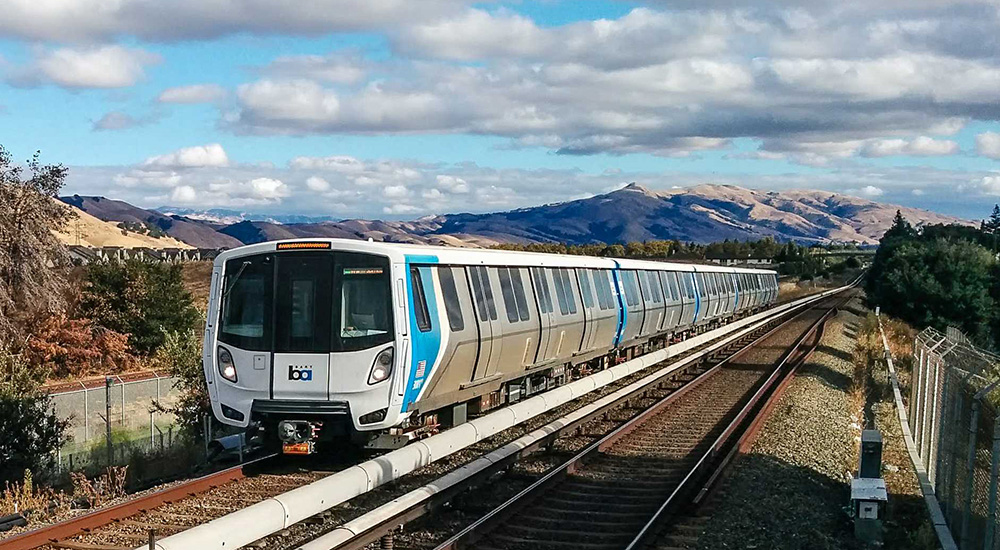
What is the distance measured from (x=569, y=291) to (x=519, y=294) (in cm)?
326

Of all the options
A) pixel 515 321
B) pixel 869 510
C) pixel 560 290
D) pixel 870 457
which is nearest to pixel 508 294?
pixel 515 321

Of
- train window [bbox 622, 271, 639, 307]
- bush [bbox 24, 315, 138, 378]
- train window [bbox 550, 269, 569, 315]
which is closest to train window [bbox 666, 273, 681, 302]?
train window [bbox 622, 271, 639, 307]

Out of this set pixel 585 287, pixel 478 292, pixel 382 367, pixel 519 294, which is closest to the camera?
pixel 382 367

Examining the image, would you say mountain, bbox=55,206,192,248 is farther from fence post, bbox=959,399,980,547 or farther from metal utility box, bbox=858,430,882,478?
fence post, bbox=959,399,980,547

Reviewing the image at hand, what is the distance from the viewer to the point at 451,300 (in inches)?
568

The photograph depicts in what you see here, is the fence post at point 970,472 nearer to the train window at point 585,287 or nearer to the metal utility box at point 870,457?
the metal utility box at point 870,457

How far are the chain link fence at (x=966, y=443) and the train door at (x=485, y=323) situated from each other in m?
6.27

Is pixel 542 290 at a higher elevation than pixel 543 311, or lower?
higher

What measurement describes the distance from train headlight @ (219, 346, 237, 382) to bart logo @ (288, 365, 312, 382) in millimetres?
830

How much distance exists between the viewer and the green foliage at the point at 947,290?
41.9 m

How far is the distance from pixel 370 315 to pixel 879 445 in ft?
20.0

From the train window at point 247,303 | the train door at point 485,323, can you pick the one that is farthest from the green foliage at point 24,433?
the train door at point 485,323

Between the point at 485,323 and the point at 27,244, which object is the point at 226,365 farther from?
the point at 27,244

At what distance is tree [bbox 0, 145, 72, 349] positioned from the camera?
30500mm
